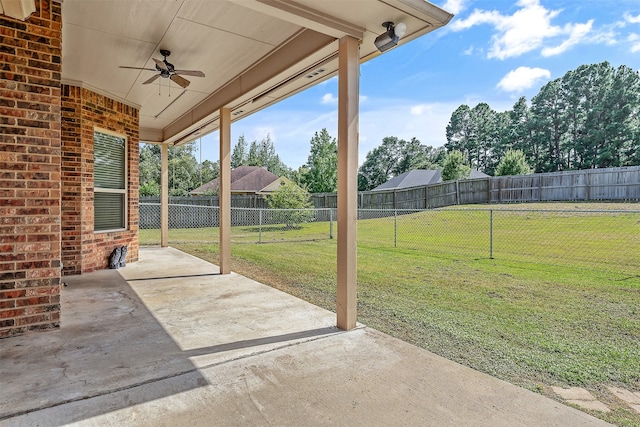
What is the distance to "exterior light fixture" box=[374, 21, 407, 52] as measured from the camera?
3007mm

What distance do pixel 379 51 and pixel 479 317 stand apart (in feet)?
9.56

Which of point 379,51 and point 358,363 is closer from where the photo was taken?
point 358,363

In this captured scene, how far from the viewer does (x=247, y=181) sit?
26.3 metres

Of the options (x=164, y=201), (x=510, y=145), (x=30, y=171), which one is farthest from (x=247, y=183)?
(x=510, y=145)

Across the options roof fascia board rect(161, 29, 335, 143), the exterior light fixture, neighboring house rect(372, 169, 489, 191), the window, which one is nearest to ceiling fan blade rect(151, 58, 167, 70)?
roof fascia board rect(161, 29, 335, 143)

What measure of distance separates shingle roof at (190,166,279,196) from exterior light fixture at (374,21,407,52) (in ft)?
74.2

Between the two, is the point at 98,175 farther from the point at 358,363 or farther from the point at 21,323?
the point at 358,363

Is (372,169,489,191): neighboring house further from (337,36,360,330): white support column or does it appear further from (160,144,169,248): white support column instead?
(337,36,360,330): white support column

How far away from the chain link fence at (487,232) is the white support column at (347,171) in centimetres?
474

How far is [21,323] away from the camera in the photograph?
3.06 metres

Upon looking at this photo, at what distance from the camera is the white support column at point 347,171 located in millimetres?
3273

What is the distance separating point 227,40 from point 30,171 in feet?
7.43

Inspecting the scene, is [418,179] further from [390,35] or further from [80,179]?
[390,35]

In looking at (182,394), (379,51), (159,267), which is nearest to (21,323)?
(182,394)
